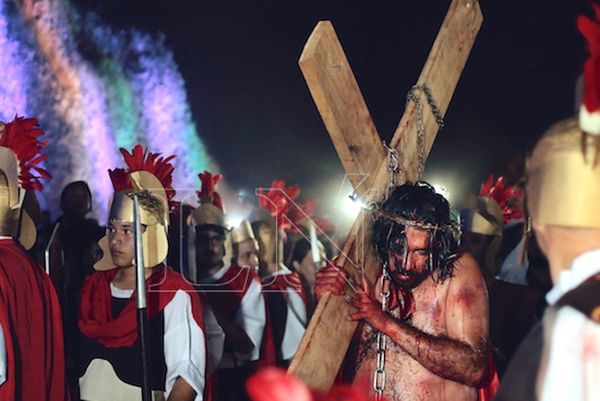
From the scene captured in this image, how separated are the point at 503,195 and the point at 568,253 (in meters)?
5.09

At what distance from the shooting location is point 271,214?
25.5ft

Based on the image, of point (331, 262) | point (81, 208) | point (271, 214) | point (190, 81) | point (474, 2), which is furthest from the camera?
point (190, 81)

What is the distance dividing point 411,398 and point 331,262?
607mm

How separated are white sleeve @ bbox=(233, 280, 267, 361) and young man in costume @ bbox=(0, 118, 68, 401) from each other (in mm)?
1812

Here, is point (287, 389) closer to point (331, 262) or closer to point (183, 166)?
point (331, 262)

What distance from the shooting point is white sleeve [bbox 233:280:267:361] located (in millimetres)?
6121

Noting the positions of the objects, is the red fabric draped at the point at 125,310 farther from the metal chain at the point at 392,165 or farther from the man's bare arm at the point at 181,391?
the metal chain at the point at 392,165

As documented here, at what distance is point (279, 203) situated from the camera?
7.88 meters

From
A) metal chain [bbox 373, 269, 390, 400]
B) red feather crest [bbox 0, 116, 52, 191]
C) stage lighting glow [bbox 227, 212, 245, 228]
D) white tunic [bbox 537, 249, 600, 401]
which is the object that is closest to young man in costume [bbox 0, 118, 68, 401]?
red feather crest [bbox 0, 116, 52, 191]

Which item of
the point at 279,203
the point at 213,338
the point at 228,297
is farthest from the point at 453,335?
the point at 279,203

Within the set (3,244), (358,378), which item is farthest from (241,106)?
(358,378)

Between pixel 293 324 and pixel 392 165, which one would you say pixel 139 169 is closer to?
pixel 392 165

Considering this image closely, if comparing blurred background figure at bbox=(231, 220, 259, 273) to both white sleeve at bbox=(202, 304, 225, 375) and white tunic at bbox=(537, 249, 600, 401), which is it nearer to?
white sleeve at bbox=(202, 304, 225, 375)

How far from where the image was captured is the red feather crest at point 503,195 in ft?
23.1
